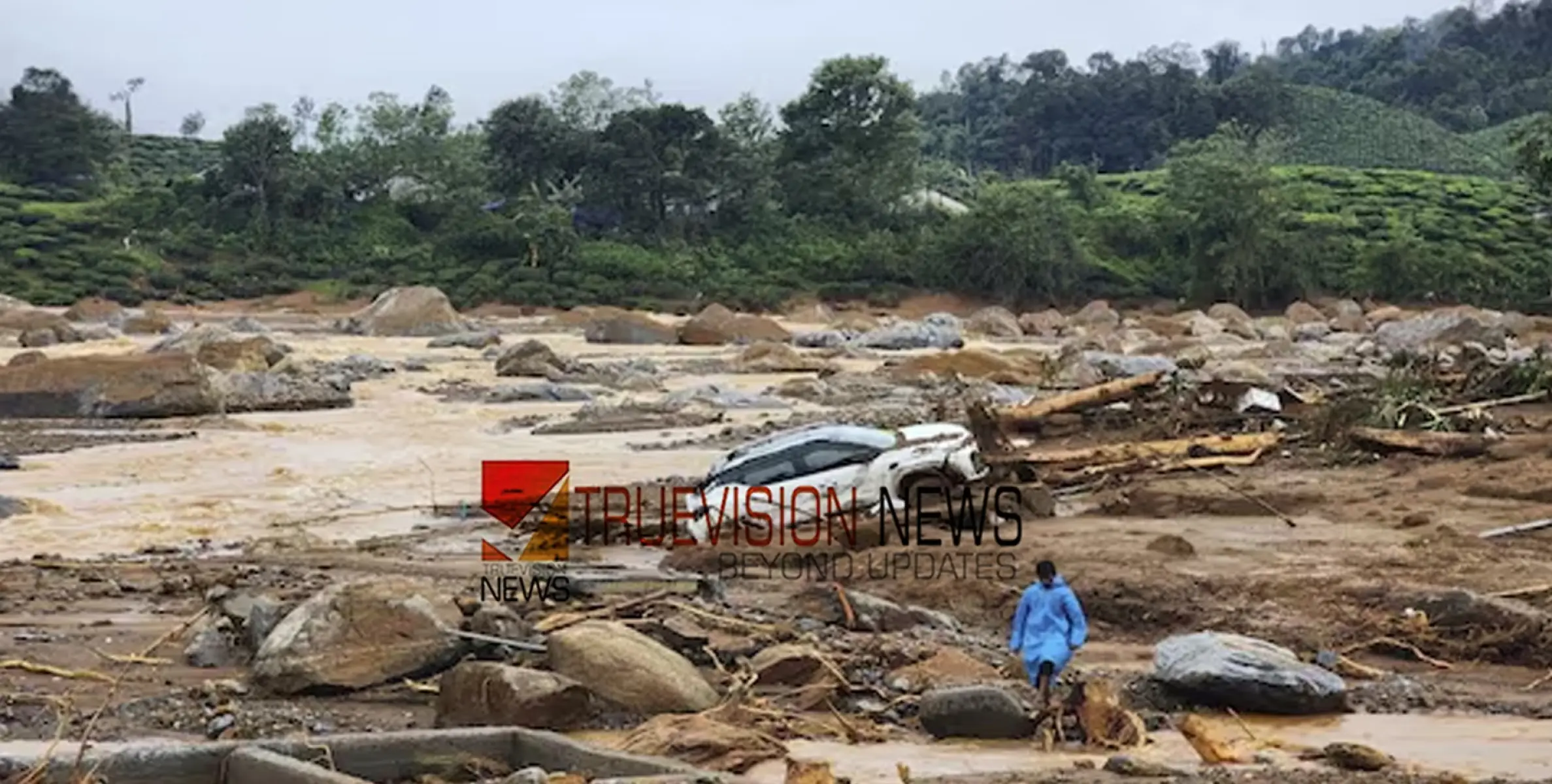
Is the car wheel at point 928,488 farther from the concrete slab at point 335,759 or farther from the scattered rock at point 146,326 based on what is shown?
the scattered rock at point 146,326

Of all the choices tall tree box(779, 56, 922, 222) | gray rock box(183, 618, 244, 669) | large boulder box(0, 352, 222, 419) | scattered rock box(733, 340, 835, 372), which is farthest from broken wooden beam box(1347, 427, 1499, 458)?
tall tree box(779, 56, 922, 222)

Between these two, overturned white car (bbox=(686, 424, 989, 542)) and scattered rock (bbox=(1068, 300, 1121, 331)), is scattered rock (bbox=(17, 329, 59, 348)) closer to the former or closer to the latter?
scattered rock (bbox=(1068, 300, 1121, 331))

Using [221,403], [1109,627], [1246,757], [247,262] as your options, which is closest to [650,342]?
[221,403]

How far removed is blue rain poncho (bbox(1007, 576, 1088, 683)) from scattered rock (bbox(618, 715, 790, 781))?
5.38 ft

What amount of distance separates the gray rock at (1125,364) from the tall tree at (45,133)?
194ft

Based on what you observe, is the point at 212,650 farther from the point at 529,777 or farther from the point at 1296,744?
the point at 1296,744

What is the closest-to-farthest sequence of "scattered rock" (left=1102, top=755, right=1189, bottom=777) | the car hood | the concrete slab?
the concrete slab < "scattered rock" (left=1102, top=755, right=1189, bottom=777) < the car hood

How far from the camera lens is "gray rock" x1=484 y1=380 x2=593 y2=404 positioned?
34.2 m

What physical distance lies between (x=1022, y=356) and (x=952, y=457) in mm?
24127

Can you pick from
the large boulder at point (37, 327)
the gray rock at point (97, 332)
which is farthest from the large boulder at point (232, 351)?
the gray rock at point (97, 332)

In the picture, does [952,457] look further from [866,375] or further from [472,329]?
[472,329]

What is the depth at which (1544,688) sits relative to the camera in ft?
36.0

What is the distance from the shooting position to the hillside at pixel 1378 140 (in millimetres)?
109250

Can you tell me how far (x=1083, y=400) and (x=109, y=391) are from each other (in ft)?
56.7
